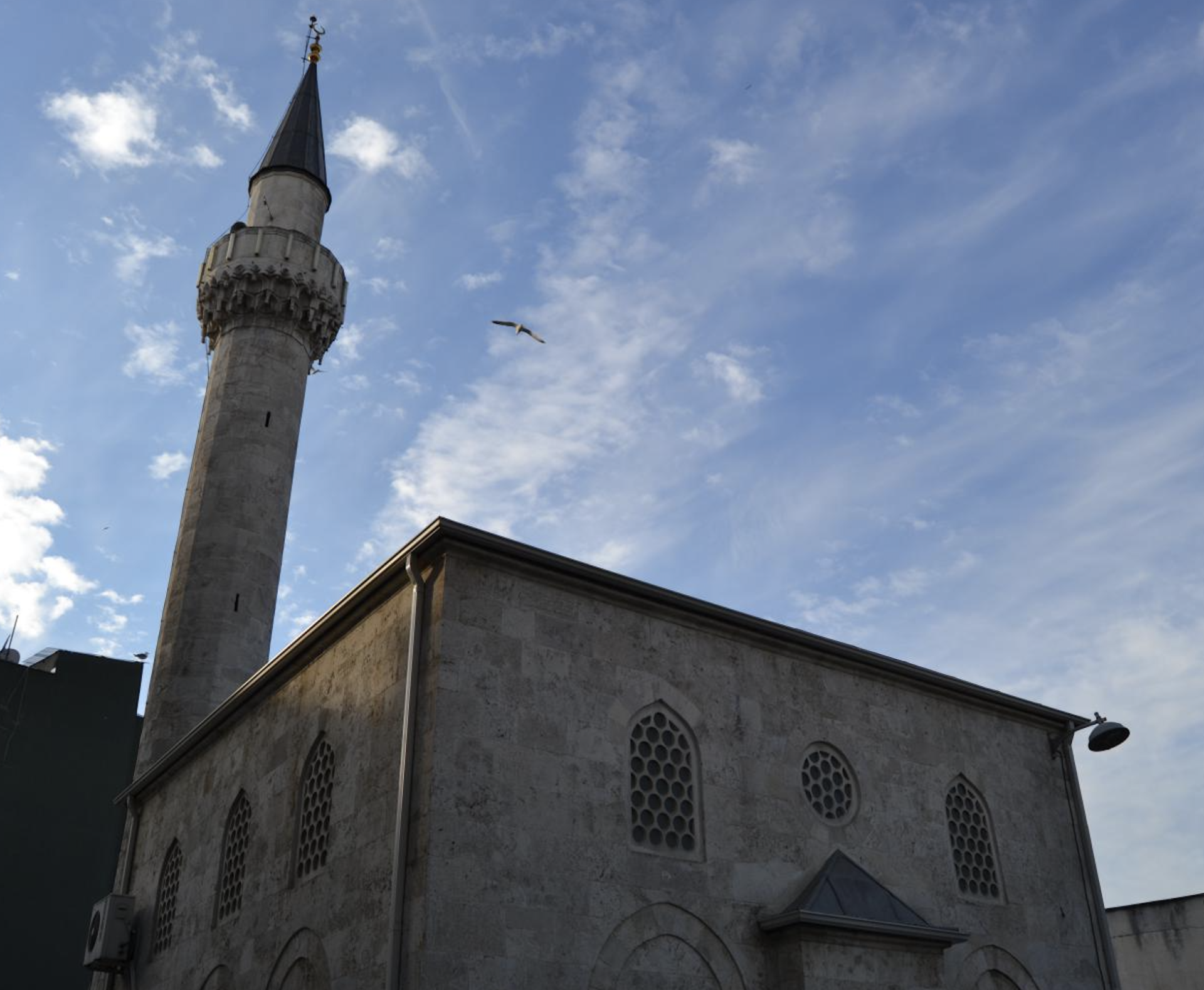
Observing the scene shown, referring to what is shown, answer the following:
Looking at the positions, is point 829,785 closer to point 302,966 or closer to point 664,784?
point 664,784

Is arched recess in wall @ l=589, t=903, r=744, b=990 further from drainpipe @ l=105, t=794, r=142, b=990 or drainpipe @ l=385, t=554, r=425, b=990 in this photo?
drainpipe @ l=105, t=794, r=142, b=990

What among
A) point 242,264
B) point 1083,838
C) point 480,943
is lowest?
point 480,943

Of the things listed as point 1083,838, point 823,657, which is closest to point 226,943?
point 823,657

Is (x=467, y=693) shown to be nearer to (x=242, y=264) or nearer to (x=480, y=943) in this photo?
(x=480, y=943)

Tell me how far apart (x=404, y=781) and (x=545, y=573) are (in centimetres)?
228

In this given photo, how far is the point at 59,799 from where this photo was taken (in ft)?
77.8

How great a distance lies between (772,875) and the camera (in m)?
10.7

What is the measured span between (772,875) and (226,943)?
578 cm

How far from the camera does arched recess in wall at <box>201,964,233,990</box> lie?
11.7 metres

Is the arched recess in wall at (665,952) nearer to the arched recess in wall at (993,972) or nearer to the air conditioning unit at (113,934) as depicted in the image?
the arched recess in wall at (993,972)

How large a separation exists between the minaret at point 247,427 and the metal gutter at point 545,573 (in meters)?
2.96

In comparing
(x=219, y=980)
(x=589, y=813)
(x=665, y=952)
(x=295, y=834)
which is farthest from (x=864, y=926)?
(x=219, y=980)

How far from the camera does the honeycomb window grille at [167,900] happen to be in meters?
13.7

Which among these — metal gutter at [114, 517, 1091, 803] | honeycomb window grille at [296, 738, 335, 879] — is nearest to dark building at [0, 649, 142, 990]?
metal gutter at [114, 517, 1091, 803]
